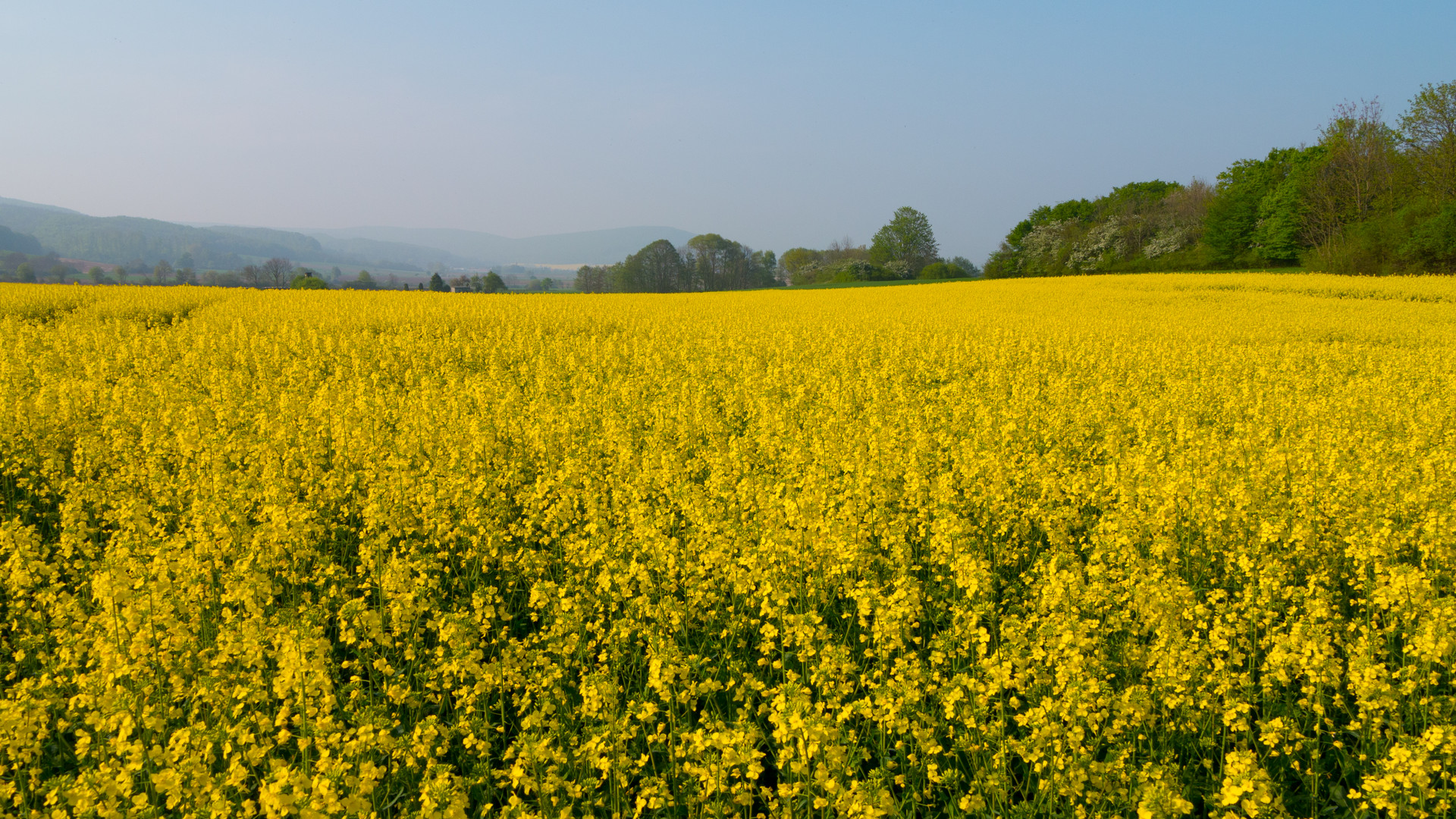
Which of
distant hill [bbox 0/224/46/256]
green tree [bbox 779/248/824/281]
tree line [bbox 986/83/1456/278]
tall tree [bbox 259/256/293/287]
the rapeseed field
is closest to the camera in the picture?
the rapeseed field

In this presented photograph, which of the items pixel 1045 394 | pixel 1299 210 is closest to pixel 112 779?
pixel 1045 394

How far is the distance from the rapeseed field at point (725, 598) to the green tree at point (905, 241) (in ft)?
294

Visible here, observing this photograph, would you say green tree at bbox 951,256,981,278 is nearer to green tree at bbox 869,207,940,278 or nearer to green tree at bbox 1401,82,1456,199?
green tree at bbox 869,207,940,278

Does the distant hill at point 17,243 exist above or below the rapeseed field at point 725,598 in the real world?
above

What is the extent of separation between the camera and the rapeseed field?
286 centimetres

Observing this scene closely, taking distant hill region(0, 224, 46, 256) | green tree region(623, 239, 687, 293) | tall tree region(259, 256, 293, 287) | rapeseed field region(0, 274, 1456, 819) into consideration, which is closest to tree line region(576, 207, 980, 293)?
green tree region(623, 239, 687, 293)

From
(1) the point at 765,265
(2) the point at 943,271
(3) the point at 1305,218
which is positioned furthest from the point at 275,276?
(3) the point at 1305,218

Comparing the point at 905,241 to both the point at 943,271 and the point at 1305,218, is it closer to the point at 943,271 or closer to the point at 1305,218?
the point at 943,271

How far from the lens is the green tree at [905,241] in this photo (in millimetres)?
96875

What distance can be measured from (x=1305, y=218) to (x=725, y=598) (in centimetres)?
6083

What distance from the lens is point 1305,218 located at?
4762cm

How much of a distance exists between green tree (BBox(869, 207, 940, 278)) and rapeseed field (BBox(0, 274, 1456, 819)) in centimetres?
8962

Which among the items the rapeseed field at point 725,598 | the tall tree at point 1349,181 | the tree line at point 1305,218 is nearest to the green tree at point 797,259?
the tree line at point 1305,218

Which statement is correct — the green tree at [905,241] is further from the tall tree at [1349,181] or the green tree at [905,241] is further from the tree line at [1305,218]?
the tall tree at [1349,181]
